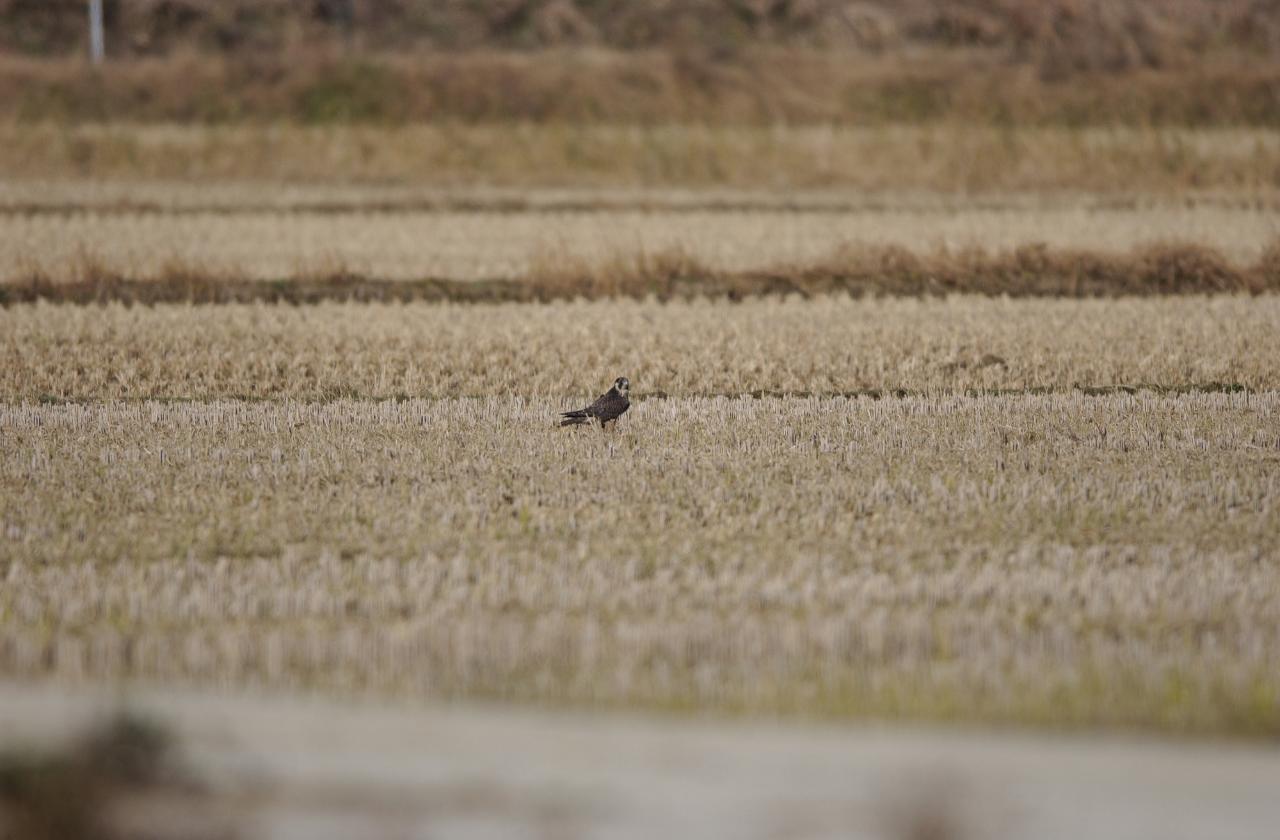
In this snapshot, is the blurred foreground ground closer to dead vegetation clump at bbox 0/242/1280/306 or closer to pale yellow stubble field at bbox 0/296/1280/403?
pale yellow stubble field at bbox 0/296/1280/403

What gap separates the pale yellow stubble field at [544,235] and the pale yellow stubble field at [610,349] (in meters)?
3.44

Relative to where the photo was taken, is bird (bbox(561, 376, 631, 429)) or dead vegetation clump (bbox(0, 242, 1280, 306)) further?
dead vegetation clump (bbox(0, 242, 1280, 306))

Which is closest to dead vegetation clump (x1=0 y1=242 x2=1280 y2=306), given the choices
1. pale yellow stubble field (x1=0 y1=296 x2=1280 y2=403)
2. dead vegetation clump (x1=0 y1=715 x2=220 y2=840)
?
pale yellow stubble field (x1=0 y1=296 x2=1280 y2=403)

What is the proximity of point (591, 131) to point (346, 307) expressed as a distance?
78.6 feet

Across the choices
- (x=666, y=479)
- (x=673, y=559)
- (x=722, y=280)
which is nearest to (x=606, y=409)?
(x=666, y=479)

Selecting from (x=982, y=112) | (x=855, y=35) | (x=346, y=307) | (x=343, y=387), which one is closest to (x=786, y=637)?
(x=343, y=387)

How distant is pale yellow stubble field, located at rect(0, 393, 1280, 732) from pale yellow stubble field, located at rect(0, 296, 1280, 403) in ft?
5.97

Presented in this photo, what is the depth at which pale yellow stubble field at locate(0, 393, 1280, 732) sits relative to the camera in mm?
7031

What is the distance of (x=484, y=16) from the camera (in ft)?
201

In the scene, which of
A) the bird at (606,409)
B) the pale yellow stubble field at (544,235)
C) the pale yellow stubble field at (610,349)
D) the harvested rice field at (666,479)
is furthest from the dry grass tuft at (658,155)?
the bird at (606,409)

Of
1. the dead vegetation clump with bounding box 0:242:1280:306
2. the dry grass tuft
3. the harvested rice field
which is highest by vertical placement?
the dry grass tuft

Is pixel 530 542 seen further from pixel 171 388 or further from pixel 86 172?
pixel 86 172

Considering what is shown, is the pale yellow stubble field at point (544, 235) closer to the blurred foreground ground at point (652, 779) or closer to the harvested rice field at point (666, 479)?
the harvested rice field at point (666, 479)

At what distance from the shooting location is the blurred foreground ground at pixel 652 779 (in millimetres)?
5449
